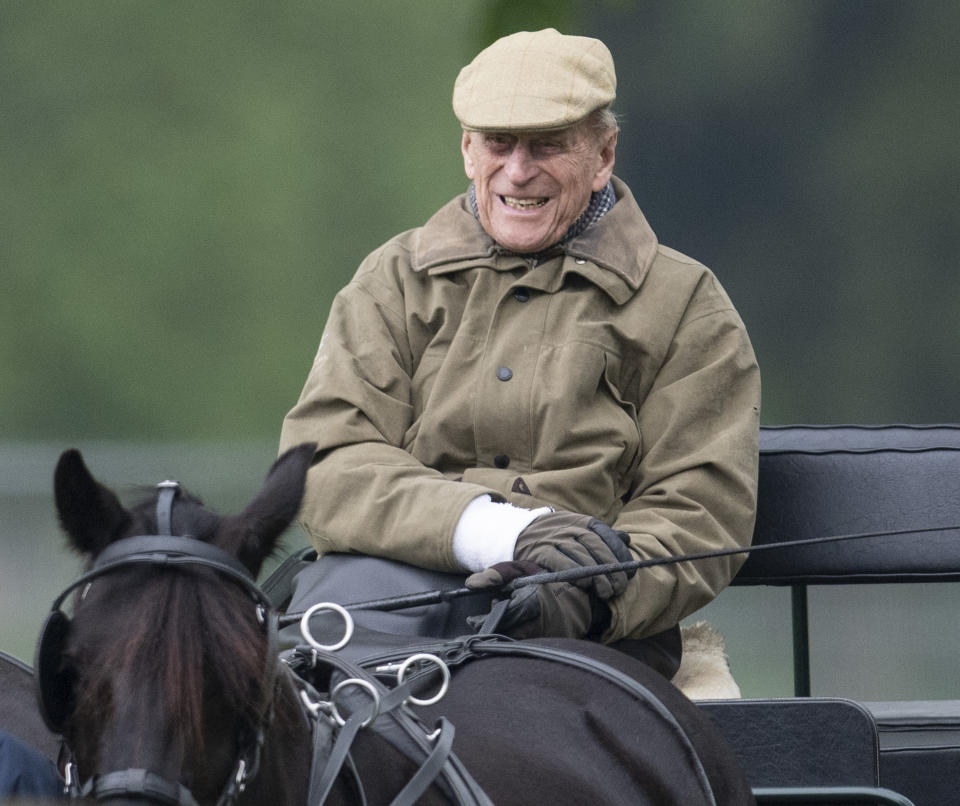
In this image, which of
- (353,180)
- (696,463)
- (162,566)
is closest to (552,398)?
(696,463)

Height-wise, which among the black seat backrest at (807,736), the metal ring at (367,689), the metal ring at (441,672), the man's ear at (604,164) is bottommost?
the black seat backrest at (807,736)

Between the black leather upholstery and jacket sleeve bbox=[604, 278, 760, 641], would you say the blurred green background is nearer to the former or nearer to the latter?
the black leather upholstery

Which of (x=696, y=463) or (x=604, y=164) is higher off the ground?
(x=604, y=164)

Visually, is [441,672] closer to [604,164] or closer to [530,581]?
[530,581]

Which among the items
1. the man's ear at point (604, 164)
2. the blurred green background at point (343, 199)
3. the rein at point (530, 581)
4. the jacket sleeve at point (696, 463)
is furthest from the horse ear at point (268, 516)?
the blurred green background at point (343, 199)

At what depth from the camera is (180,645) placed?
129cm

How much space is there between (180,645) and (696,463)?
1.20 meters

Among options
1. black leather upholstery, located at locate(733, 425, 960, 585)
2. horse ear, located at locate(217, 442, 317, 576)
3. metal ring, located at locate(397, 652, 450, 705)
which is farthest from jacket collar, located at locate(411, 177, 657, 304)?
horse ear, located at locate(217, 442, 317, 576)

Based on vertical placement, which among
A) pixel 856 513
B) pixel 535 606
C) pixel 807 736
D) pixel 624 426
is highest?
pixel 624 426

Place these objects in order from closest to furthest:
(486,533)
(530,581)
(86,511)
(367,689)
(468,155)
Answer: (86,511)
(367,689)
(530,581)
(486,533)
(468,155)

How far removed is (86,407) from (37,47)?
928mm

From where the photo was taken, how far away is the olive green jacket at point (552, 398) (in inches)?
92.7

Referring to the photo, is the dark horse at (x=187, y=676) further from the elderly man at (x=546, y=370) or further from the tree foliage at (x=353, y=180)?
the tree foliage at (x=353, y=180)

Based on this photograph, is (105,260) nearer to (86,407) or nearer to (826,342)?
(86,407)
